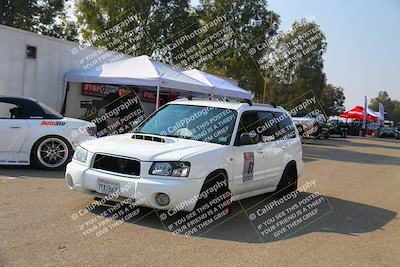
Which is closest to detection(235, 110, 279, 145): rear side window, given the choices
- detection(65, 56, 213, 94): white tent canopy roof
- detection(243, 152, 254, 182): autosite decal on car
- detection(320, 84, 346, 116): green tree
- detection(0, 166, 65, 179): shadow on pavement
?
detection(243, 152, 254, 182): autosite decal on car

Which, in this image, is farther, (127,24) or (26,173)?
(127,24)

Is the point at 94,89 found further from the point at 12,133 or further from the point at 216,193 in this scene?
the point at 216,193

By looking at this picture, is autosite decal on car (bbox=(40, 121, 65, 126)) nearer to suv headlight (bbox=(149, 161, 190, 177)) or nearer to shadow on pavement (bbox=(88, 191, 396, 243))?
shadow on pavement (bbox=(88, 191, 396, 243))

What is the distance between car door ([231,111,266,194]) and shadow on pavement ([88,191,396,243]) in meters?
0.42

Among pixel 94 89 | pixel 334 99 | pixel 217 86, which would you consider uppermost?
pixel 334 99

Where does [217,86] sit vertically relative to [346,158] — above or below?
above

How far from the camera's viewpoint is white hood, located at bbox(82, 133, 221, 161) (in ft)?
19.6

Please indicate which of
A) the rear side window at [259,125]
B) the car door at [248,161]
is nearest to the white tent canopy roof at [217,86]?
the rear side window at [259,125]

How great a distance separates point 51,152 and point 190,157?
489 centimetres

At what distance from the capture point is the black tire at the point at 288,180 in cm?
849

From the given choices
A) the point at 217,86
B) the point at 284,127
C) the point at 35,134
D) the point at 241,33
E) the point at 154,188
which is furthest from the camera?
the point at 241,33

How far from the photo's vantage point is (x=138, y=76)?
50.1ft

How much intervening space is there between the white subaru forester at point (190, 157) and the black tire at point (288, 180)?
31mm

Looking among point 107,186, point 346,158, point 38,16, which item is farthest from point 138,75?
point 38,16
